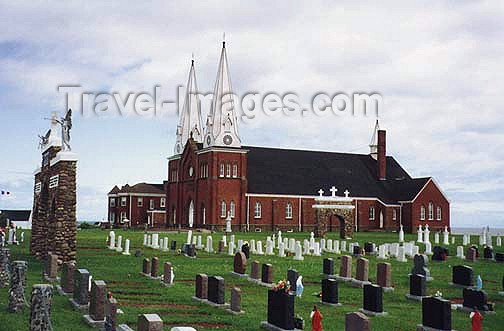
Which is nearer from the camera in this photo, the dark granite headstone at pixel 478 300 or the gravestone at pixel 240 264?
the dark granite headstone at pixel 478 300

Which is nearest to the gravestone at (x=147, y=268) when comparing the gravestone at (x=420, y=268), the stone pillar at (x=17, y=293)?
the stone pillar at (x=17, y=293)

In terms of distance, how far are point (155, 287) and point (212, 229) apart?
41.5 meters

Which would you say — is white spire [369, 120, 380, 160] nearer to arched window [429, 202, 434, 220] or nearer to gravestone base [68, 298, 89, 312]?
arched window [429, 202, 434, 220]

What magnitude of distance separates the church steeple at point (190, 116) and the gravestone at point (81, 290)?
56.4 metres

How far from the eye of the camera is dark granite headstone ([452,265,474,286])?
2055cm

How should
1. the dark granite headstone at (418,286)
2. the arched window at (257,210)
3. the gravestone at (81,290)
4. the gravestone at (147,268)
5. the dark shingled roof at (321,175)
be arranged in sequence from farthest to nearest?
the dark shingled roof at (321,175), the arched window at (257,210), the gravestone at (147,268), the dark granite headstone at (418,286), the gravestone at (81,290)

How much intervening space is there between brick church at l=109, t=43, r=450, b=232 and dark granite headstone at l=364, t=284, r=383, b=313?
45.6 metres

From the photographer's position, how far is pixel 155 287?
62.4ft

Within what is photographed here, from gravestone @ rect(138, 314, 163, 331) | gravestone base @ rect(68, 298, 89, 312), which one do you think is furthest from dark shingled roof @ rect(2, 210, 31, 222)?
gravestone @ rect(138, 314, 163, 331)

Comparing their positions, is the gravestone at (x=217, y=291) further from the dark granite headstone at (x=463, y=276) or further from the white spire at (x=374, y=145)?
the white spire at (x=374, y=145)

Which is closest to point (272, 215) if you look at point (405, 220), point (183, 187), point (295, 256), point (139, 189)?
point (183, 187)

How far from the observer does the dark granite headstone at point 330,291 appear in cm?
1664

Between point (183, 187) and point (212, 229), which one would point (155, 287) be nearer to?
point (212, 229)

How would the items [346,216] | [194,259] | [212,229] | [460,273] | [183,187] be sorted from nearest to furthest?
[460,273] < [194,259] < [346,216] < [212,229] < [183,187]
